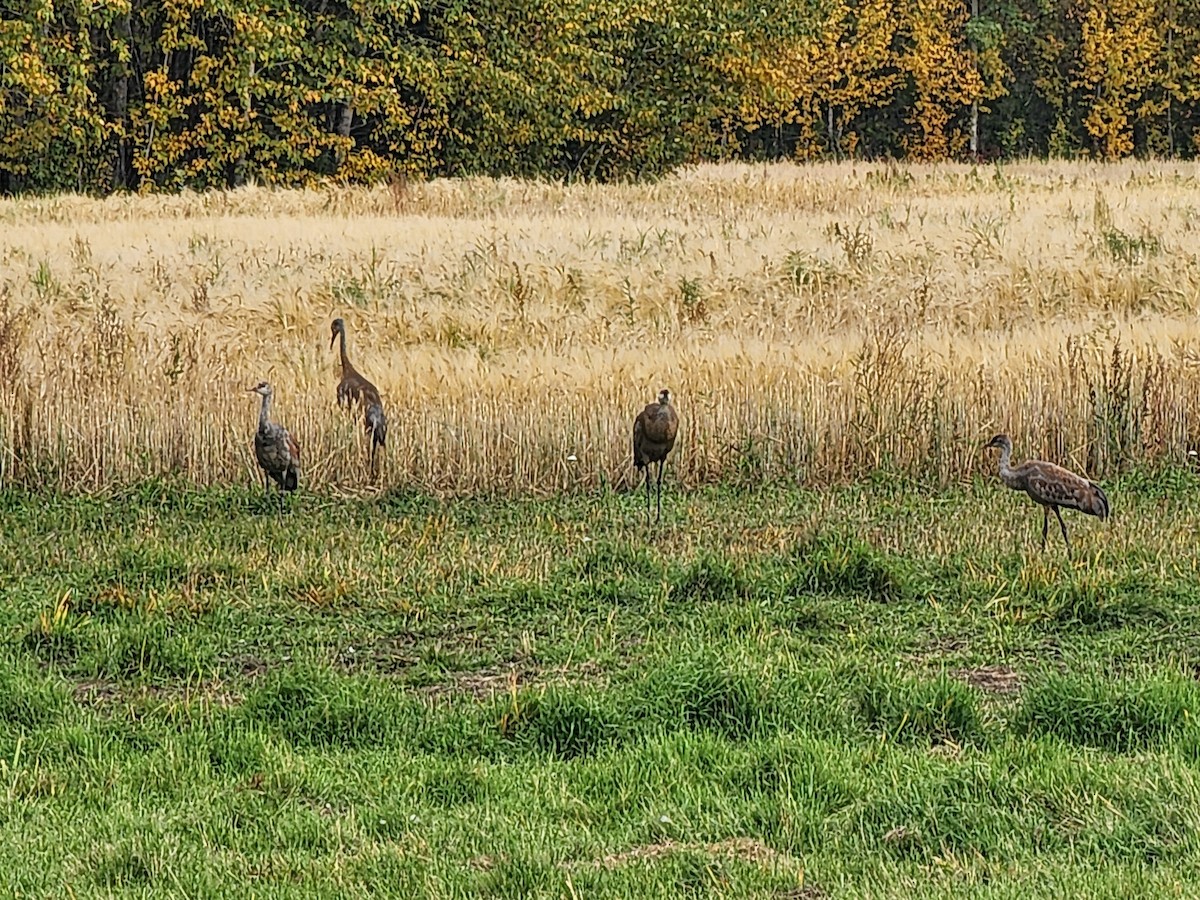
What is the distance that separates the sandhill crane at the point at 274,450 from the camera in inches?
453

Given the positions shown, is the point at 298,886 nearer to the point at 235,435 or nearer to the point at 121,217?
the point at 235,435

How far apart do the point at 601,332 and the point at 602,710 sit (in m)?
10.9

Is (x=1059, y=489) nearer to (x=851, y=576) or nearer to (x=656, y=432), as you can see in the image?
(x=851, y=576)

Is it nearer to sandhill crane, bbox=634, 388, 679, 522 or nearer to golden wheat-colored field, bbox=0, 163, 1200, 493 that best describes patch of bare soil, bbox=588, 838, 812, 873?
sandhill crane, bbox=634, 388, 679, 522

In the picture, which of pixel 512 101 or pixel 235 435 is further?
pixel 512 101

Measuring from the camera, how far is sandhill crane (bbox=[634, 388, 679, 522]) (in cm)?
1148

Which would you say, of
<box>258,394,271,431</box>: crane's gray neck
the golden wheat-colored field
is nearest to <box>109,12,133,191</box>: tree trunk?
the golden wheat-colored field

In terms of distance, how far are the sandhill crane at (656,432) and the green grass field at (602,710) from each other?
2.17 ft

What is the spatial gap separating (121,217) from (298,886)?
28.0 meters

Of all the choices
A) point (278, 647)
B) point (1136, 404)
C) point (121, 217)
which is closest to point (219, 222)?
point (121, 217)

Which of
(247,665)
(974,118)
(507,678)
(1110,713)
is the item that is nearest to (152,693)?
(247,665)

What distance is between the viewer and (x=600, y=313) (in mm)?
19266

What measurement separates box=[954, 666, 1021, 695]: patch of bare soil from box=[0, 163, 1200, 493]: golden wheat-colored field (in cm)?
510

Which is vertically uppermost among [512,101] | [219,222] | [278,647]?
[512,101]
